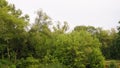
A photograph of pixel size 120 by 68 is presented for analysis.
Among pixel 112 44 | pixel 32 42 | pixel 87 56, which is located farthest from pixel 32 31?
Result: pixel 112 44

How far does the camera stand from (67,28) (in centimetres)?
5612

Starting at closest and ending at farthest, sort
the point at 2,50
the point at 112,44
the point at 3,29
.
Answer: the point at 3,29 < the point at 2,50 < the point at 112,44

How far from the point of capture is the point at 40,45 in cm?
4569

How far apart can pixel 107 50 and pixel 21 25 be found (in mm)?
18836

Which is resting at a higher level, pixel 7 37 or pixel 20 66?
pixel 7 37

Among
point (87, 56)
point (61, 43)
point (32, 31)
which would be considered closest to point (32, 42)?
point (32, 31)

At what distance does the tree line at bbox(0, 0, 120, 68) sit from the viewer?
4241 cm

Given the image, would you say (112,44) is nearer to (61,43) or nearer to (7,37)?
(61,43)

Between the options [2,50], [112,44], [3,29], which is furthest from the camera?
[112,44]

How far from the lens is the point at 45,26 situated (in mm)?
47094

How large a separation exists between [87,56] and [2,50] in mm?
11198

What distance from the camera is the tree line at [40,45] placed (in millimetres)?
42406

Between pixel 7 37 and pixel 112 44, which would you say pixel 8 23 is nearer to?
pixel 7 37

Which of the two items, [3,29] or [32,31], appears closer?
[3,29]
